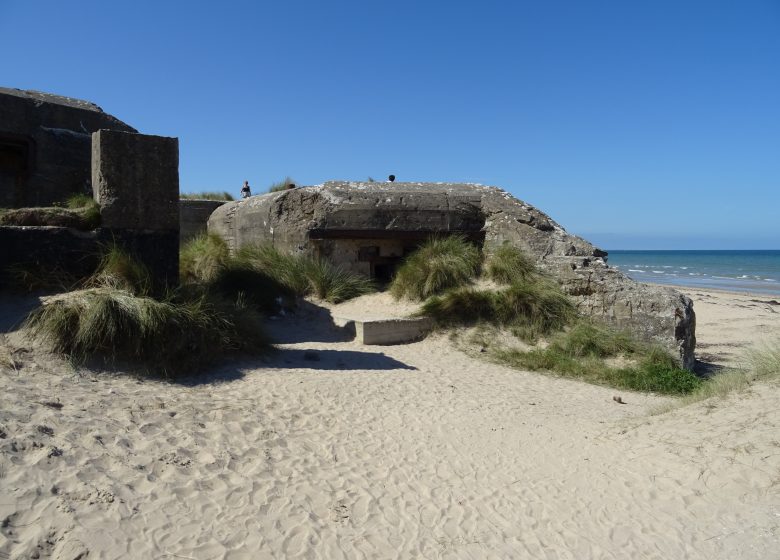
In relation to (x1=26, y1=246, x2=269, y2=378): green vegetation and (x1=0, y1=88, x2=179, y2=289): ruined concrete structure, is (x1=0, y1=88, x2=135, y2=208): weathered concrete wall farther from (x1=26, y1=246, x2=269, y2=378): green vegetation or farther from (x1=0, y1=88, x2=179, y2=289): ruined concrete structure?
(x1=26, y1=246, x2=269, y2=378): green vegetation

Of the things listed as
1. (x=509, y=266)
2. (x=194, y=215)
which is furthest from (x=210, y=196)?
(x=509, y=266)

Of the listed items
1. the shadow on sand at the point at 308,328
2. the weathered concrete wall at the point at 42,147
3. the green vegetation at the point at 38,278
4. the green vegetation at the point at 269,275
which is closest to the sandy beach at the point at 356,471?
the green vegetation at the point at 38,278

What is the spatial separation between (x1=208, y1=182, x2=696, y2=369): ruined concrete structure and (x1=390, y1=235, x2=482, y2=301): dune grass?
0.47 m

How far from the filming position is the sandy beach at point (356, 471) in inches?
117

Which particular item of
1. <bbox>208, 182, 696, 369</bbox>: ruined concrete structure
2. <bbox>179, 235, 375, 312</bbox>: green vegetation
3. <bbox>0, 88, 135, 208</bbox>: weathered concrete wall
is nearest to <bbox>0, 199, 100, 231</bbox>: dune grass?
<bbox>0, 88, 135, 208</bbox>: weathered concrete wall

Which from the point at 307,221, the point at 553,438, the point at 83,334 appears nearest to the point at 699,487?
the point at 553,438

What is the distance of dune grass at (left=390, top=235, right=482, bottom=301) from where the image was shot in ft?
27.9

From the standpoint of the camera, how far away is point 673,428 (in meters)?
4.49

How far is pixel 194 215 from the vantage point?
12.4 metres

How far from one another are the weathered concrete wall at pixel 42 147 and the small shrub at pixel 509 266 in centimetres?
553

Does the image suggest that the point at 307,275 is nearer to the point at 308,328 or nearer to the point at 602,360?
the point at 308,328

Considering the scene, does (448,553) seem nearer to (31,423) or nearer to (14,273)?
(31,423)

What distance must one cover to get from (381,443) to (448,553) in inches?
53.0

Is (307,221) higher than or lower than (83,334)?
higher
